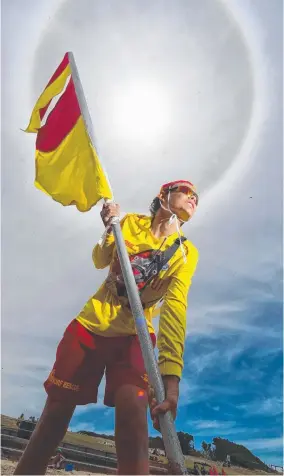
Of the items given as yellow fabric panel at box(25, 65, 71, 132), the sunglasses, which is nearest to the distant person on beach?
the sunglasses

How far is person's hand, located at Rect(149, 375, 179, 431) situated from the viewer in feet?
9.25

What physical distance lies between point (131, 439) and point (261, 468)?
720cm

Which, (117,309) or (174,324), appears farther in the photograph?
(117,309)

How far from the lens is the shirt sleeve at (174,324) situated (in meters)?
3.19

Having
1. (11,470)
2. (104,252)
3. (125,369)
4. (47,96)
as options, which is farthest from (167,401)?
(11,470)

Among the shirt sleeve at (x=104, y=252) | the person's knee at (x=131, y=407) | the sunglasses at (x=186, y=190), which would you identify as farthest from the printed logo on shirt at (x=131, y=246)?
the person's knee at (x=131, y=407)

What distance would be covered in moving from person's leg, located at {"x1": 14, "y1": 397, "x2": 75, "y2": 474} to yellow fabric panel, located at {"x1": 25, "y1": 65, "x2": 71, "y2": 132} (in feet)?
9.87

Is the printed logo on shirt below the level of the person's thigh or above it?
above

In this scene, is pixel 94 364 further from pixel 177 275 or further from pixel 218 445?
pixel 218 445

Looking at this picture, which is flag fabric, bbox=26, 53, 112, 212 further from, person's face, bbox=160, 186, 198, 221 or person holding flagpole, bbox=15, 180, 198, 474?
person's face, bbox=160, 186, 198, 221

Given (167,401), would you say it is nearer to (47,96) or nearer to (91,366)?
(91,366)

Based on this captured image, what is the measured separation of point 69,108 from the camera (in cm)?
478

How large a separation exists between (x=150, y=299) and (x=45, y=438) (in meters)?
1.34

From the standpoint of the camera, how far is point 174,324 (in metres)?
3.41
